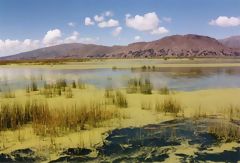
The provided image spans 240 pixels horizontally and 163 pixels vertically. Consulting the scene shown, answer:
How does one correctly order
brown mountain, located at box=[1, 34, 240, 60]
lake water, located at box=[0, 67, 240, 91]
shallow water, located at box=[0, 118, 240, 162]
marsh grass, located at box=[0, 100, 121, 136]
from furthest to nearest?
brown mountain, located at box=[1, 34, 240, 60] → lake water, located at box=[0, 67, 240, 91] → marsh grass, located at box=[0, 100, 121, 136] → shallow water, located at box=[0, 118, 240, 162]

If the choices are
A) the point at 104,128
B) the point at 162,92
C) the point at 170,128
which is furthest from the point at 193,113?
the point at 162,92

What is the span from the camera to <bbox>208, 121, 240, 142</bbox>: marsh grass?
20.8 ft

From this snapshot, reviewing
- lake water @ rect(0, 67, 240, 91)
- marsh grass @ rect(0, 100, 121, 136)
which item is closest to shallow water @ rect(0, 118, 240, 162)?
marsh grass @ rect(0, 100, 121, 136)

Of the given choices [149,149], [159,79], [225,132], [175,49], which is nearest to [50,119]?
[149,149]

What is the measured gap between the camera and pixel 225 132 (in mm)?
6438

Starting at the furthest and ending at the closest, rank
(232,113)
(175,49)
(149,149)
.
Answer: (175,49) < (232,113) < (149,149)

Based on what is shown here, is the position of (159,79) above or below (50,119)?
above

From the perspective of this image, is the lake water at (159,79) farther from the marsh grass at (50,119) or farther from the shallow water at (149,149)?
the shallow water at (149,149)

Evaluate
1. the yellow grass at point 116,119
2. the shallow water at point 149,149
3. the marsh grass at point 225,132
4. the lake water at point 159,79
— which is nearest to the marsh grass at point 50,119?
the yellow grass at point 116,119

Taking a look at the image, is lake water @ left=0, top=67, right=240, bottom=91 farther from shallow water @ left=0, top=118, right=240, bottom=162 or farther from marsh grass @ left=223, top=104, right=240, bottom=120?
shallow water @ left=0, top=118, right=240, bottom=162

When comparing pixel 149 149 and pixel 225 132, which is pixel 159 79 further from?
pixel 149 149

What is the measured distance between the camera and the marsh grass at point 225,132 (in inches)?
249

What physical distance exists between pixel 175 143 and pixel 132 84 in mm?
9115

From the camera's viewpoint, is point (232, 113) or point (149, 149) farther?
point (232, 113)
